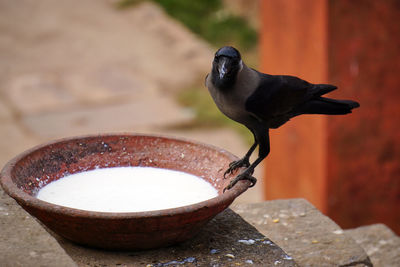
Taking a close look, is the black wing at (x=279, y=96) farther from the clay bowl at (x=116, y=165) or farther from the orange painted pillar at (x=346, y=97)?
the orange painted pillar at (x=346, y=97)

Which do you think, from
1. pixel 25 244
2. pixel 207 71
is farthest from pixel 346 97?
pixel 207 71

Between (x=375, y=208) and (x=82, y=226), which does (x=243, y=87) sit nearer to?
(x=82, y=226)

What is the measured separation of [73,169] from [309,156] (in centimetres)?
227

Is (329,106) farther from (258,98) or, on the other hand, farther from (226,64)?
(226,64)

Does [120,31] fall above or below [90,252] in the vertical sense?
above

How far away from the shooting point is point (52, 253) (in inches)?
69.1

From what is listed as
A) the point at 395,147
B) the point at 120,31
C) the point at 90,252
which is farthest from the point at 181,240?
the point at 120,31

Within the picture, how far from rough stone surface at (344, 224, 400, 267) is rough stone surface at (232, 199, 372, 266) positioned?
1.52ft

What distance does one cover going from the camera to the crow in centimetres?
189

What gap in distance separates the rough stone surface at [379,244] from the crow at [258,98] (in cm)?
105

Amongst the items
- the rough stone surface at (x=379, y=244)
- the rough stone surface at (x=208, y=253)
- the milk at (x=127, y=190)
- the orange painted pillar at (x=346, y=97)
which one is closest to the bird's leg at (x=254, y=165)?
→ the milk at (x=127, y=190)

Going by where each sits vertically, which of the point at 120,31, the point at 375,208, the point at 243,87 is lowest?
the point at 375,208

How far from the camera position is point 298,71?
13.4 ft

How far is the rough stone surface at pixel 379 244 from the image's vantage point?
2.84 meters
